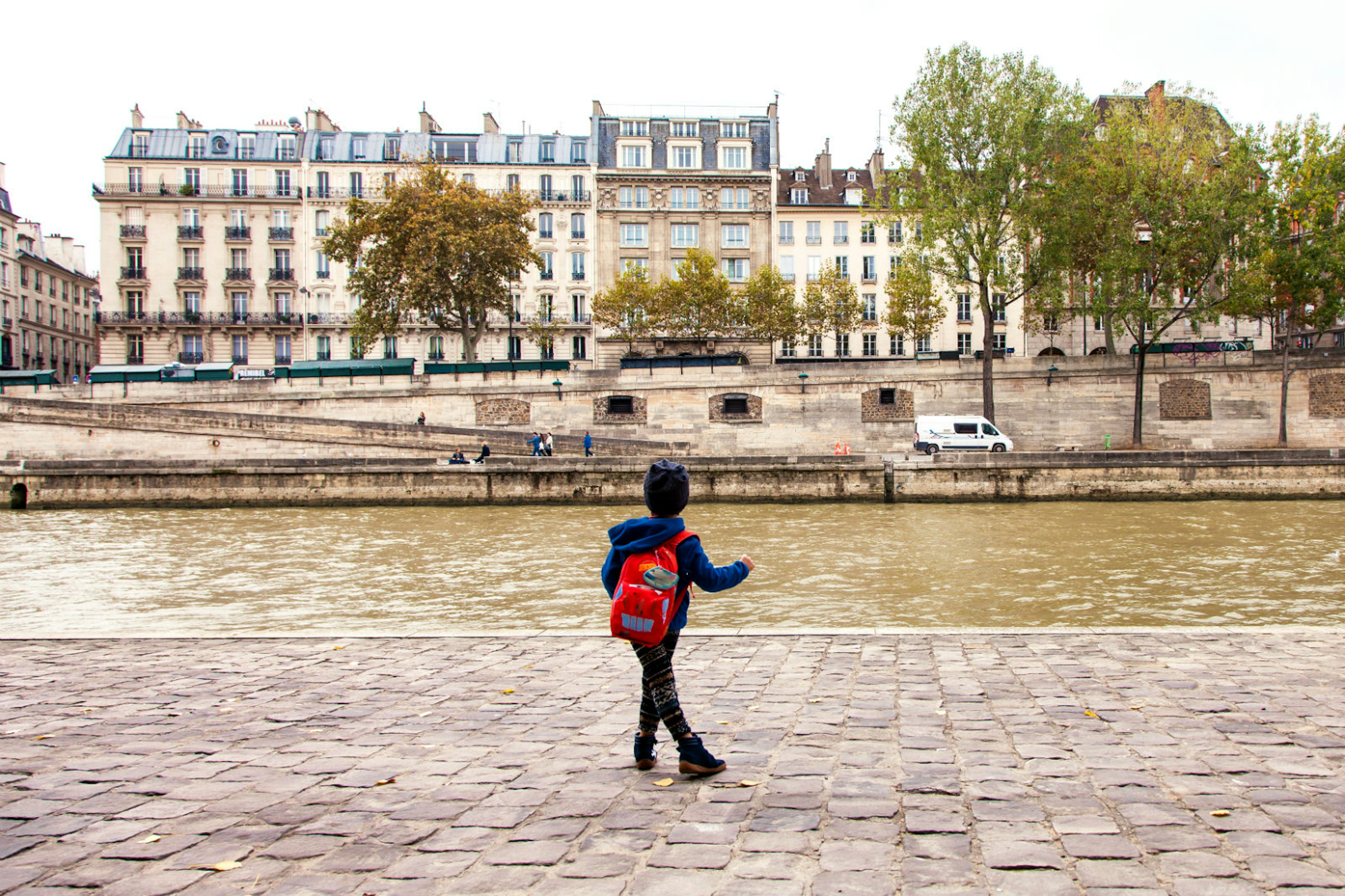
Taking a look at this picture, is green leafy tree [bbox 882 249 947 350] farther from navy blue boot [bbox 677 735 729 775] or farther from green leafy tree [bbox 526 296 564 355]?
navy blue boot [bbox 677 735 729 775]

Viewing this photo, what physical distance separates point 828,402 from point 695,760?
3501cm

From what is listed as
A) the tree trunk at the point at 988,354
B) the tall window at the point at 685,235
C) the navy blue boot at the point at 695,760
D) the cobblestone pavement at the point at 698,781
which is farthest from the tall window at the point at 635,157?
the navy blue boot at the point at 695,760

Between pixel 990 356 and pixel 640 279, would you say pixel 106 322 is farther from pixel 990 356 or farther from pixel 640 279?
pixel 990 356

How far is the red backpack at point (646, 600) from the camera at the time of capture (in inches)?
147

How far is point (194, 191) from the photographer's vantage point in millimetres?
48375

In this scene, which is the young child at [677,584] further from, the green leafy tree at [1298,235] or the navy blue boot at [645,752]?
the green leafy tree at [1298,235]

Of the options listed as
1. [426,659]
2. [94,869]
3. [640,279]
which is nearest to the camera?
[94,869]

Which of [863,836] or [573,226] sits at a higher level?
[573,226]

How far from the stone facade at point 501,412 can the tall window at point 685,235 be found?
1601 centimetres

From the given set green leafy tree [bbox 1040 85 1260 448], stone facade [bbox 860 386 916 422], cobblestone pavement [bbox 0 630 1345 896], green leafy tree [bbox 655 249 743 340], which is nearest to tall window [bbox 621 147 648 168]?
green leafy tree [bbox 655 249 743 340]

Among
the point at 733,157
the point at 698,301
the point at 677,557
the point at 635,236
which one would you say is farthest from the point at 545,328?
the point at 677,557

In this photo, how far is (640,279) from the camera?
148ft

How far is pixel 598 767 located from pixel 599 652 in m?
2.55

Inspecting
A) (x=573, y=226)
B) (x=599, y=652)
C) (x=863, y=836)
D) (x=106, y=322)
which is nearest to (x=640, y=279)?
(x=573, y=226)
